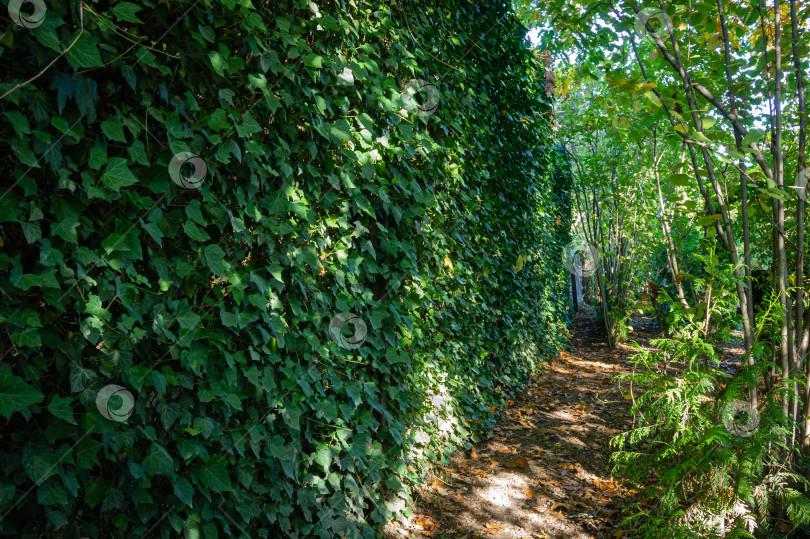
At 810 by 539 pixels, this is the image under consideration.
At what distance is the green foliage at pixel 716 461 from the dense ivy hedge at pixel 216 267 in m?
1.25

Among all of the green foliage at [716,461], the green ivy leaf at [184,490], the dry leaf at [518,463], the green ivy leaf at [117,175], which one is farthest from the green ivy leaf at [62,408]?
the dry leaf at [518,463]

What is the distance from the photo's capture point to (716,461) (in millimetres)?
2311

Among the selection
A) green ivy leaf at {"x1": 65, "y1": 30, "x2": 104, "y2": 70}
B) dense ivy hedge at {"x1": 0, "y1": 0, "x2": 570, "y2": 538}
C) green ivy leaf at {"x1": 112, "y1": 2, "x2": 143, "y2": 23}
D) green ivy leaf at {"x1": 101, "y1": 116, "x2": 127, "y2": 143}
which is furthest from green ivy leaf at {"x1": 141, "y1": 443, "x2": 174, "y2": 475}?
green ivy leaf at {"x1": 112, "y1": 2, "x2": 143, "y2": 23}

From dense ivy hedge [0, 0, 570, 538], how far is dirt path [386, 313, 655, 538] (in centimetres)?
36

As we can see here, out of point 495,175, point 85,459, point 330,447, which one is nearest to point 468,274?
point 495,175

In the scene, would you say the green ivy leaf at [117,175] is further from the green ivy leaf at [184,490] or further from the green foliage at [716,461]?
the green foliage at [716,461]

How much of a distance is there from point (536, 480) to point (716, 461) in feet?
4.31

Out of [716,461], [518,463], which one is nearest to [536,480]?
[518,463]

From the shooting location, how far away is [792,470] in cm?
234

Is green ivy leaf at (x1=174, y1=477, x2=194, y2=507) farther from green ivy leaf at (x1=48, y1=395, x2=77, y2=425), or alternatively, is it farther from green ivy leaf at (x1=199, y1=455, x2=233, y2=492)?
green ivy leaf at (x1=48, y1=395, x2=77, y2=425)

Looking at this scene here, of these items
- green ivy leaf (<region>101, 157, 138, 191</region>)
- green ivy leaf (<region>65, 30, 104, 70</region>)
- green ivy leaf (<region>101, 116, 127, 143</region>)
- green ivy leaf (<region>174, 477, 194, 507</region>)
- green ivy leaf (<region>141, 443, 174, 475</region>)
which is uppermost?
green ivy leaf (<region>65, 30, 104, 70</region>)

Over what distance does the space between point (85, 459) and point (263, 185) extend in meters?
0.96

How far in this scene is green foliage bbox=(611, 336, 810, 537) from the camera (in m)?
2.19

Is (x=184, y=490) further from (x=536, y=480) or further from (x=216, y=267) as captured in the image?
(x=536, y=480)
